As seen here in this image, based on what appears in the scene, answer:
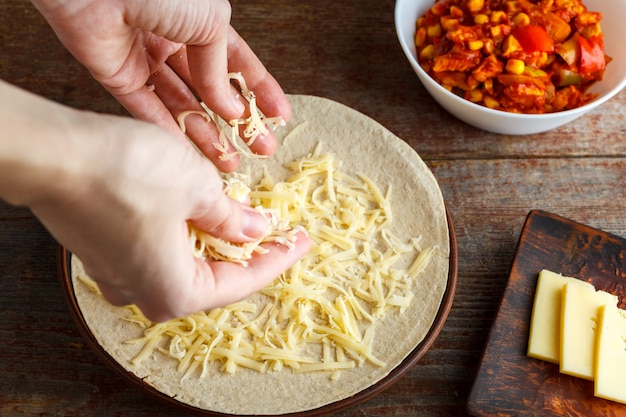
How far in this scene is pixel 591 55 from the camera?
286 centimetres

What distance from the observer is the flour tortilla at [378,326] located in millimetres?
2152

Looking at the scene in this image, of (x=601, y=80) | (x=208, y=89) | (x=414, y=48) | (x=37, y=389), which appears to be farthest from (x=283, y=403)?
(x=601, y=80)

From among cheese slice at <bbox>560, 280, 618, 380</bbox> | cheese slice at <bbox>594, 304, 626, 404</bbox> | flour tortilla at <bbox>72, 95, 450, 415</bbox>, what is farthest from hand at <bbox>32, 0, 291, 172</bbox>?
cheese slice at <bbox>594, 304, 626, 404</bbox>

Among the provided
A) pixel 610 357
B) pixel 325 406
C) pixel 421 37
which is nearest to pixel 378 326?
pixel 325 406

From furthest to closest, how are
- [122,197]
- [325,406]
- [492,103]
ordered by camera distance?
[492,103] → [325,406] → [122,197]

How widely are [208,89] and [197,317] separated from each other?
780 mm

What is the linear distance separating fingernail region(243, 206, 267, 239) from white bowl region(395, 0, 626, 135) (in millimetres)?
1226

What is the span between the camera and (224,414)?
6.86 ft

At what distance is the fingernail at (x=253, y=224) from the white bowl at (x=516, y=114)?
1226mm

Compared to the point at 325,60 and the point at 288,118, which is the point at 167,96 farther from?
the point at 325,60

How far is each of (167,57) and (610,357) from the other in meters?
1.90

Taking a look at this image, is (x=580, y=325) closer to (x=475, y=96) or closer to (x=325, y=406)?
(x=325, y=406)

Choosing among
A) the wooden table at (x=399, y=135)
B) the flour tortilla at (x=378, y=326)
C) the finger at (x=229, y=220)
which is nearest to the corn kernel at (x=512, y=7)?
the wooden table at (x=399, y=135)

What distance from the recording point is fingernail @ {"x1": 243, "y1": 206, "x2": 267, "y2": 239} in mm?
1905
